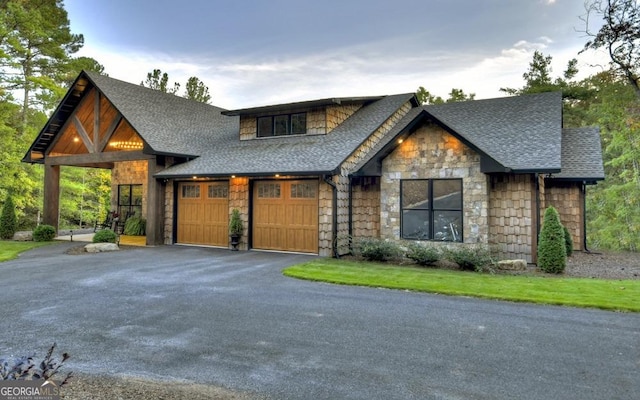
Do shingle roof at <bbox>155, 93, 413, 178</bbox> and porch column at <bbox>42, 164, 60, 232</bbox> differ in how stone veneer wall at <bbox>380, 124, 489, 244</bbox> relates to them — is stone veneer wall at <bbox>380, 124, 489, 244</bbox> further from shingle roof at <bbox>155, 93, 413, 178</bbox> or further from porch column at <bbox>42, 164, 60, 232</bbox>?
porch column at <bbox>42, 164, 60, 232</bbox>

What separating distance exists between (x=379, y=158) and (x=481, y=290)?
608 cm

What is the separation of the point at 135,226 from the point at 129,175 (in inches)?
117

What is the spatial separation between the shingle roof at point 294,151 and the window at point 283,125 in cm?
36

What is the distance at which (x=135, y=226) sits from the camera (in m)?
18.2

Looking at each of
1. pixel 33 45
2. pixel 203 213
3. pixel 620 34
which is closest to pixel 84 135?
pixel 203 213

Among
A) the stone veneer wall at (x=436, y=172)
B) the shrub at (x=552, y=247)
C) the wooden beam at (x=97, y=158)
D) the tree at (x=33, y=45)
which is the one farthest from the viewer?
the tree at (x=33, y=45)

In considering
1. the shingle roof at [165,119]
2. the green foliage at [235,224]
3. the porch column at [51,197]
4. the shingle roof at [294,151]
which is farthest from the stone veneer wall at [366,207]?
the porch column at [51,197]

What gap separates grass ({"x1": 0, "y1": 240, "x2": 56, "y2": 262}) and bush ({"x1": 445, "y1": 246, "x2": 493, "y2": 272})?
13.6 metres

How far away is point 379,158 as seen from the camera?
502 inches

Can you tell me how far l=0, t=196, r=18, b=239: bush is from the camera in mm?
16934

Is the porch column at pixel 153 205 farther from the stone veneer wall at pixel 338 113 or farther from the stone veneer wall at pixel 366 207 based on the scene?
the stone veneer wall at pixel 366 207

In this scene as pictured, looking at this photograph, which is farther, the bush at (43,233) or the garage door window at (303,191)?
the bush at (43,233)

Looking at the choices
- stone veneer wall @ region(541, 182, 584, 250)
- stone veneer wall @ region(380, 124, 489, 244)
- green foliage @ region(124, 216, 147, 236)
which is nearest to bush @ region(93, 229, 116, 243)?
green foliage @ region(124, 216, 147, 236)

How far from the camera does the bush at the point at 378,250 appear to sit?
1161 centimetres
